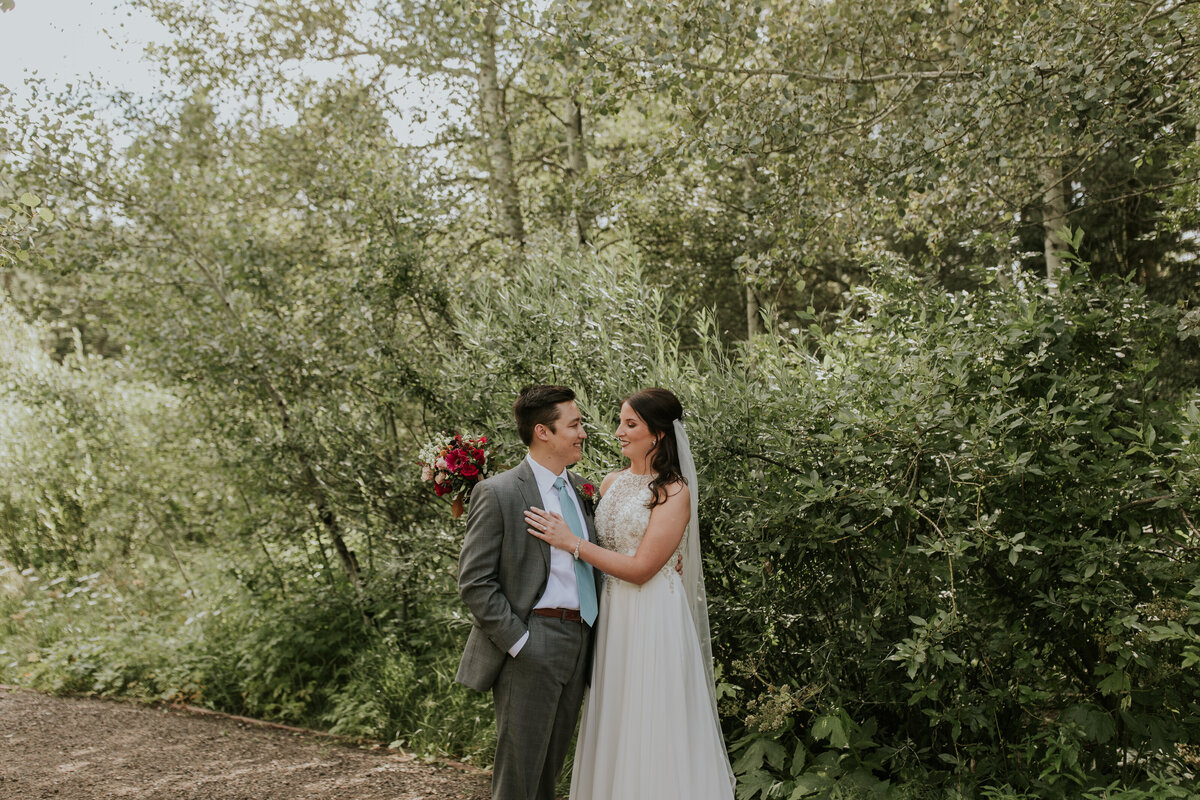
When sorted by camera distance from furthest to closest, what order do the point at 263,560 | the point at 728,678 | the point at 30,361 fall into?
the point at 30,361 < the point at 263,560 < the point at 728,678

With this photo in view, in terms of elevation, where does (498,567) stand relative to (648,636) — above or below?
above

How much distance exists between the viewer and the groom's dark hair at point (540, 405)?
11.6ft

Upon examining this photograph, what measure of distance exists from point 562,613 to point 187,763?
3711 millimetres

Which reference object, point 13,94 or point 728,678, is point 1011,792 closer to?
point 728,678

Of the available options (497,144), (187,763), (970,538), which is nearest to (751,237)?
(497,144)

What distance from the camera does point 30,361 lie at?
36.1 ft

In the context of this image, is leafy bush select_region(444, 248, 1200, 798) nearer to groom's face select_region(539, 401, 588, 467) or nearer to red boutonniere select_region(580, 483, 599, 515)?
red boutonniere select_region(580, 483, 599, 515)

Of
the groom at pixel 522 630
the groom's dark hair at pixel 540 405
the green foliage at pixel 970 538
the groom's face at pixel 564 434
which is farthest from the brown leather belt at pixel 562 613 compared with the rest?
the green foliage at pixel 970 538

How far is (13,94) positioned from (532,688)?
684 cm

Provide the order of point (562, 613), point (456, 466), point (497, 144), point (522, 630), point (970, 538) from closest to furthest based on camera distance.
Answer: point (522, 630) < point (562, 613) < point (970, 538) < point (456, 466) < point (497, 144)

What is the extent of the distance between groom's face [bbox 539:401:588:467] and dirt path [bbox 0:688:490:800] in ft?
8.07

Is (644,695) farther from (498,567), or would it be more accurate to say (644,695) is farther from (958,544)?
(958,544)

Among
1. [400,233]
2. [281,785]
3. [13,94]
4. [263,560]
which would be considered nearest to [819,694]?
[281,785]

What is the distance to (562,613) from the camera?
3426 millimetres
